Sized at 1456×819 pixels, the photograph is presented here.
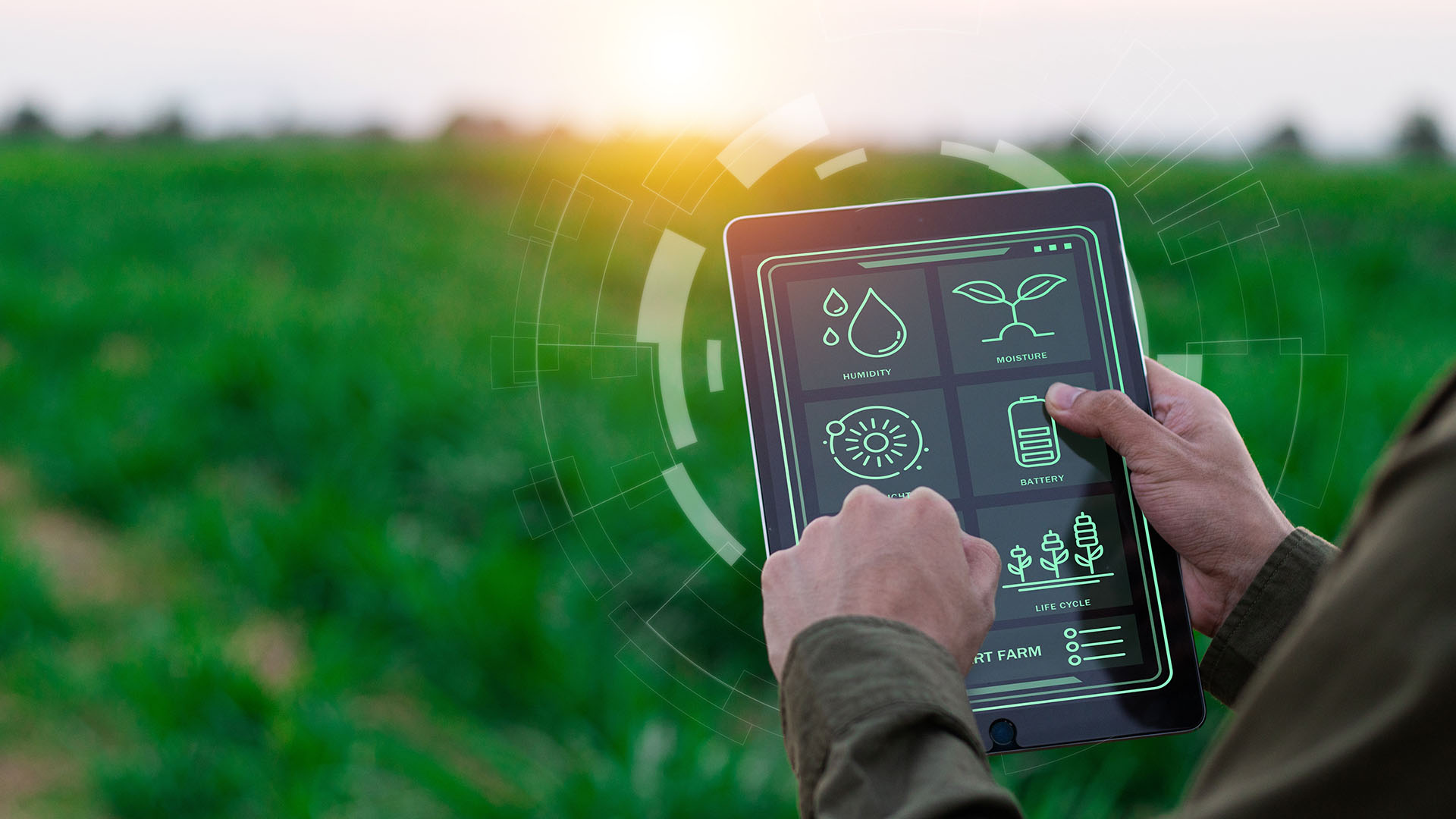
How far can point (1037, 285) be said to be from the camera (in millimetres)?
691

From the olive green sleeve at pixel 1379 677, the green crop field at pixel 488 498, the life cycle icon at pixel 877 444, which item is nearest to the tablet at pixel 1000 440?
the life cycle icon at pixel 877 444

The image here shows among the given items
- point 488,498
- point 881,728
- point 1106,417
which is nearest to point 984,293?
point 1106,417

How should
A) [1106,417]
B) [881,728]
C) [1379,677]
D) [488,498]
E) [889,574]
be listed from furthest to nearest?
[488,498]
[1106,417]
[889,574]
[881,728]
[1379,677]

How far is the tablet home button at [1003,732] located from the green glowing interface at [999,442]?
1 cm

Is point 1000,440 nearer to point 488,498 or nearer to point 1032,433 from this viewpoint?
point 1032,433

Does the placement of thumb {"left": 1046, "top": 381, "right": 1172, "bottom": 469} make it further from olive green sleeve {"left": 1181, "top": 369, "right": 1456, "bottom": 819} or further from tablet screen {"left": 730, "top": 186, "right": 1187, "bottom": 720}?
olive green sleeve {"left": 1181, "top": 369, "right": 1456, "bottom": 819}

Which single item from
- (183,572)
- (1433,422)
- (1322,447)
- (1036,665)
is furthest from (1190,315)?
(183,572)

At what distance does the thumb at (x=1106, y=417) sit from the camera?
2.21 ft

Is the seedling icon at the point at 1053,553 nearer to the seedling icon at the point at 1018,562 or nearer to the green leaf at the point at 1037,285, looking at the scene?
the seedling icon at the point at 1018,562

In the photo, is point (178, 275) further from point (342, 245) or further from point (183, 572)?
point (183, 572)

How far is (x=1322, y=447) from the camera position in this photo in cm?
150

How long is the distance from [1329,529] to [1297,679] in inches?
54.6

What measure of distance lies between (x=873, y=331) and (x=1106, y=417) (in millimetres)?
164

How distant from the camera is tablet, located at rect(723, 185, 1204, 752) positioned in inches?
26.7
